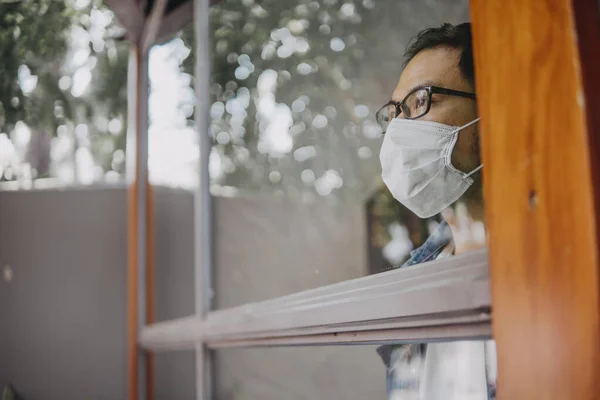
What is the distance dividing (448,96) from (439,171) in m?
0.10

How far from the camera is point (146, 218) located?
8.38 ft

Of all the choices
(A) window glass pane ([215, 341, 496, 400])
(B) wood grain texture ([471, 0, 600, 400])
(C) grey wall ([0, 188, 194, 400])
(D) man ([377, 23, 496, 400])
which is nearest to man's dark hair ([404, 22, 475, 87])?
(D) man ([377, 23, 496, 400])

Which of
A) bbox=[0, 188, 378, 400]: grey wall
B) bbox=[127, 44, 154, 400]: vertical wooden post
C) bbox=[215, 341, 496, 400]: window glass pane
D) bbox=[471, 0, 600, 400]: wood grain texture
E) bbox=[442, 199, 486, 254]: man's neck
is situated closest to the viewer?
bbox=[471, 0, 600, 400]: wood grain texture

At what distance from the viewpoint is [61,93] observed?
7.70 feet

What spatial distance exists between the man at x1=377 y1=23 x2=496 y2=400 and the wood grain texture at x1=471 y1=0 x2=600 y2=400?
5.8 inches

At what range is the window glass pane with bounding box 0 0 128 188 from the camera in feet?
7.01

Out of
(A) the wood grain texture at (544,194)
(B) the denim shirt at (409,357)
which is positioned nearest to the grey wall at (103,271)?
(B) the denim shirt at (409,357)

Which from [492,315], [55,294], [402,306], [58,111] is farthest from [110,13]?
[492,315]

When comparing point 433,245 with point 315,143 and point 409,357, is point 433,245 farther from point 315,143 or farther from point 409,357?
point 315,143

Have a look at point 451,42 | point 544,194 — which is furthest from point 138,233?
point 544,194

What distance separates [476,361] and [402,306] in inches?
4.9

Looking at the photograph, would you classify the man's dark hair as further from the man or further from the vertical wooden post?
the vertical wooden post

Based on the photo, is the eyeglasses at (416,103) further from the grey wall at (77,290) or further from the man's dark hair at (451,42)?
the grey wall at (77,290)

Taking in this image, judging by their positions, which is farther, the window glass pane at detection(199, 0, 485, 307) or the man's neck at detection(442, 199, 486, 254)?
the window glass pane at detection(199, 0, 485, 307)
